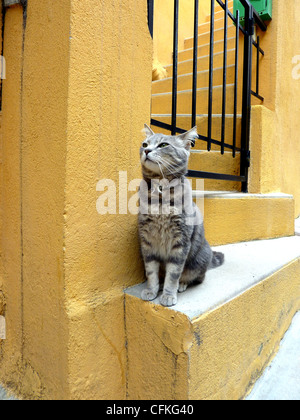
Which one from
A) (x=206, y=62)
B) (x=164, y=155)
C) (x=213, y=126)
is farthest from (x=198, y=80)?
(x=164, y=155)

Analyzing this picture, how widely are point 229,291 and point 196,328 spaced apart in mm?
320

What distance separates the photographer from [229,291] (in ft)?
4.38

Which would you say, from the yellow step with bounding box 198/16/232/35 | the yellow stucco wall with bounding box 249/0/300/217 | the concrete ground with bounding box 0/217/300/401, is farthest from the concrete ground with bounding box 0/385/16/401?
the yellow step with bounding box 198/16/232/35

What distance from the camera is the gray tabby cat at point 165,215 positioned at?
1244mm

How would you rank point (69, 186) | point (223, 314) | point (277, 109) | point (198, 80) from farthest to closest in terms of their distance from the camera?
point (198, 80) < point (277, 109) < point (223, 314) < point (69, 186)

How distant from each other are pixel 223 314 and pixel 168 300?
10.1 inches

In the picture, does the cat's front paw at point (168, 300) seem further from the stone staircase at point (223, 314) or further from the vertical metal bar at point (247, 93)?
the vertical metal bar at point (247, 93)

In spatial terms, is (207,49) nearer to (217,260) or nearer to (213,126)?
(213,126)

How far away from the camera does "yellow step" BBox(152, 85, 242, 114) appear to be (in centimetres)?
282

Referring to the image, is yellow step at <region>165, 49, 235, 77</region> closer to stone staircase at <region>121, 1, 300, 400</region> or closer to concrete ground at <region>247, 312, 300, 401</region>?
stone staircase at <region>121, 1, 300, 400</region>

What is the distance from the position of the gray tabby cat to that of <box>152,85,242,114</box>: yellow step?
68.8 inches

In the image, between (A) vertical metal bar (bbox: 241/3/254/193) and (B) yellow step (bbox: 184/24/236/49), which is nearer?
(A) vertical metal bar (bbox: 241/3/254/193)

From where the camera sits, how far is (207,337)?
3.76ft
